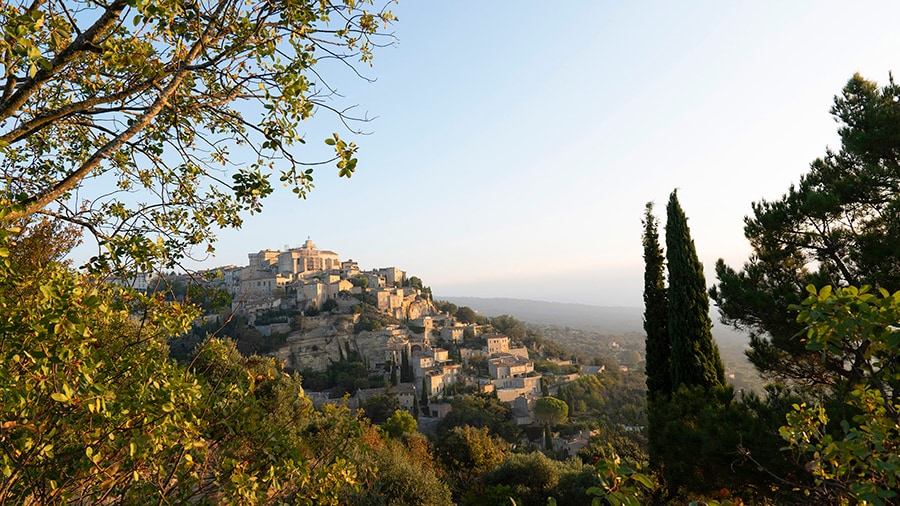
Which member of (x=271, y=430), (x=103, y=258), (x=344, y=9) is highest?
(x=344, y=9)

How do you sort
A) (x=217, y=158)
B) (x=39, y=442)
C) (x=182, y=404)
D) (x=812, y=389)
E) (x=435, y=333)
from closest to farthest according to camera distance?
(x=39, y=442)
(x=182, y=404)
(x=217, y=158)
(x=812, y=389)
(x=435, y=333)

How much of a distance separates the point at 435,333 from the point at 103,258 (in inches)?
2226

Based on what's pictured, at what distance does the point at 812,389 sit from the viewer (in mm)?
7414

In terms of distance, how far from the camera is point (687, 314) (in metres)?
8.54

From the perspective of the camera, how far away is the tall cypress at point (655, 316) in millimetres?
9688

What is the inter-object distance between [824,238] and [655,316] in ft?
11.1

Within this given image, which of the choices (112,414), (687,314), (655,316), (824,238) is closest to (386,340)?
(655,316)

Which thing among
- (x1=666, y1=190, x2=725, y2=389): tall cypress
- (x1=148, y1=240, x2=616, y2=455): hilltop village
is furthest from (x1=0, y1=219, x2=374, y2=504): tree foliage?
(x1=148, y1=240, x2=616, y2=455): hilltop village

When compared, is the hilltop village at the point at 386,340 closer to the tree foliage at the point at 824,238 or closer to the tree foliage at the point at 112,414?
the tree foliage at the point at 824,238

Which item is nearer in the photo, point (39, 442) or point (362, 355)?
point (39, 442)

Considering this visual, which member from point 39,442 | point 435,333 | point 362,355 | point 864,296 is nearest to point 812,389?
point 864,296

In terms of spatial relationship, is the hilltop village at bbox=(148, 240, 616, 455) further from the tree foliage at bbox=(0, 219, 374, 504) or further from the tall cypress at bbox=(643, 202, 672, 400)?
the tree foliage at bbox=(0, 219, 374, 504)

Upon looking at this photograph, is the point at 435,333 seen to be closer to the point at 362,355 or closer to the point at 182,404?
the point at 362,355

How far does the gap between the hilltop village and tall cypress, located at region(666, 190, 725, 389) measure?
2230 cm
